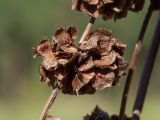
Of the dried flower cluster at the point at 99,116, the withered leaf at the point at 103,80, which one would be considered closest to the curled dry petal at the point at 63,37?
the withered leaf at the point at 103,80

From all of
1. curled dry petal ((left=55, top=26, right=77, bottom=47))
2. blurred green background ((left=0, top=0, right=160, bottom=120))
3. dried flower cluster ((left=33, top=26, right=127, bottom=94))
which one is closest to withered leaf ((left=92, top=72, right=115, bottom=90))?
dried flower cluster ((left=33, top=26, right=127, bottom=94))

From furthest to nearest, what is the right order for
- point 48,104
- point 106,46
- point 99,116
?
1. point 99,116
2. point 106,46
3. point 48,104

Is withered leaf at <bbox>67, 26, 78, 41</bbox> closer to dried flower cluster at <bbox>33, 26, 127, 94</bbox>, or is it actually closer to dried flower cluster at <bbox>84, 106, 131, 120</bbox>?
dried flower cluster at <bbox>33, 26, 127, 94</bbox>

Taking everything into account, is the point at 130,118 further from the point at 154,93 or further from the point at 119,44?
the point at 154,93

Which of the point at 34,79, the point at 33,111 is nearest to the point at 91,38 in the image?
the point at 33,111

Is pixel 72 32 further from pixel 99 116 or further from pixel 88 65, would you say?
pixel 99 116

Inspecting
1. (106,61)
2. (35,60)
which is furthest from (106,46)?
(35,60)
